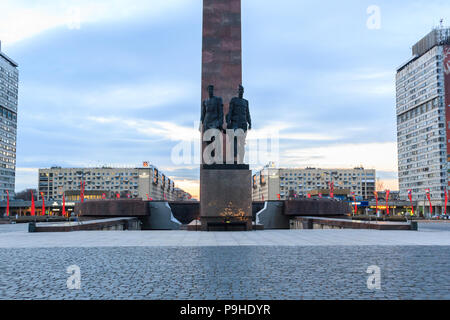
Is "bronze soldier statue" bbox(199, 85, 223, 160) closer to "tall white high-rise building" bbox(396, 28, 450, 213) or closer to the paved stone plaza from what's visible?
the paved stone plaza

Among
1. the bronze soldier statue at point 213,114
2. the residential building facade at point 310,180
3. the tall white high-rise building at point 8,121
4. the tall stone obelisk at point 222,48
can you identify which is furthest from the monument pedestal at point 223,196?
the residential building facade at point 310,180

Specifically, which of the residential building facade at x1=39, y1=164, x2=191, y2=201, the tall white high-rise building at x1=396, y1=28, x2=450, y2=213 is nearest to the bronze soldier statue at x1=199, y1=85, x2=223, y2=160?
the tall white high-rise building at x1=396, y1=28, x2=450, y2=213

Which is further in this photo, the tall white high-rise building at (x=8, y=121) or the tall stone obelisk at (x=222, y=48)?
the tall white high-rise building at (x=8, y=121)

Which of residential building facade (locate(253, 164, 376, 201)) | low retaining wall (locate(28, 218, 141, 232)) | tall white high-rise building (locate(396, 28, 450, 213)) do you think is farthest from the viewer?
residential building facade (locate(253, 164, 376, 201))

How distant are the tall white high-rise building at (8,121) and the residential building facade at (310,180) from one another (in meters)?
97.2

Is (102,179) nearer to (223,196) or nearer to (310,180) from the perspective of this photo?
(310,180)

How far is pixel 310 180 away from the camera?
188 meters

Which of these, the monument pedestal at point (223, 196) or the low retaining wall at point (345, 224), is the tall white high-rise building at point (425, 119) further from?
the monument pedestal at point (223, 196)

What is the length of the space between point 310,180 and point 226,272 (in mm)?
182821

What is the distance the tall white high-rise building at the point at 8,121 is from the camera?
124000 millimetres

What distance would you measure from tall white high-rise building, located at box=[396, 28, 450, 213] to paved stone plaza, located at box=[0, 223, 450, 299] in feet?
361

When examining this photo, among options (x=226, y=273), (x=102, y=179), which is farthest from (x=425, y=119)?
(x=226, y=273)

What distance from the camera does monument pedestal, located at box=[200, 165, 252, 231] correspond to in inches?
904

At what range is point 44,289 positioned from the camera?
24.5ft
